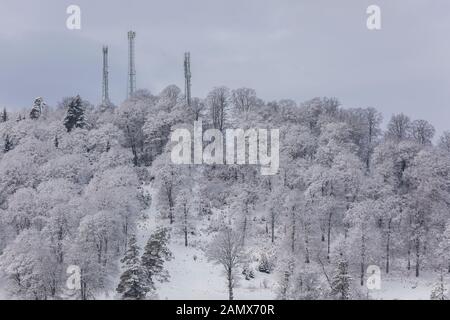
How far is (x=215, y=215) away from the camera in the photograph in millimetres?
79312

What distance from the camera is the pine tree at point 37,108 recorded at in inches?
4540

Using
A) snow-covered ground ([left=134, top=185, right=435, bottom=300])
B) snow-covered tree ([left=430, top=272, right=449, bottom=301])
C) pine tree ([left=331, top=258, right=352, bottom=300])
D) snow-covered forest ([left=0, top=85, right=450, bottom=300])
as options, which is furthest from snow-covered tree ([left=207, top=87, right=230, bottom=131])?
pine tree ([left=331, top=258, right=352, bottom=300])

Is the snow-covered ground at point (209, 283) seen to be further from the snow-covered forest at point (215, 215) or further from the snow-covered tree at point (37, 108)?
the snow-covered tree at point (37, 108)

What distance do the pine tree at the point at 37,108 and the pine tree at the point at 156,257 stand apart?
185 ft

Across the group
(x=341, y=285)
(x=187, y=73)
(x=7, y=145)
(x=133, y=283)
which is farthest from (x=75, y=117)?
(x=341, y=285)

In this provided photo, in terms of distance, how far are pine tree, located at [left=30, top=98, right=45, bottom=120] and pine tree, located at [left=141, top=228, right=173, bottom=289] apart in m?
56.5

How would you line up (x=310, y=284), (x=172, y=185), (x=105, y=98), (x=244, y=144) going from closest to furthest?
(x=310, y=284), (x=172, y=185), (x=244, y=144), (x=105, y=98)

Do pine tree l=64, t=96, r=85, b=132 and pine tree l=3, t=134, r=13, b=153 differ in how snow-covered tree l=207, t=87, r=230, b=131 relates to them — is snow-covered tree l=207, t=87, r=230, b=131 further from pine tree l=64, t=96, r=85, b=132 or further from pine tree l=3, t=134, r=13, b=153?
pine tree l=3, t=134, r=13, b=153

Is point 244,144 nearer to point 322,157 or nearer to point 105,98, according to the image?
point 322,157

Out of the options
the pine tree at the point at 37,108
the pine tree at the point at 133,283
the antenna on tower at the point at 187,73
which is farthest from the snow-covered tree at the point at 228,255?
the antenna on tower at the point at 187,73

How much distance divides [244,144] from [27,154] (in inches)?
1258

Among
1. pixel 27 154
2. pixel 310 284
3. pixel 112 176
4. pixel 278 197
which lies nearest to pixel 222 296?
pixel 310 284

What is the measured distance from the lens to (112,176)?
79.8 meters

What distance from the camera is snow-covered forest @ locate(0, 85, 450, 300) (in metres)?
58.7
